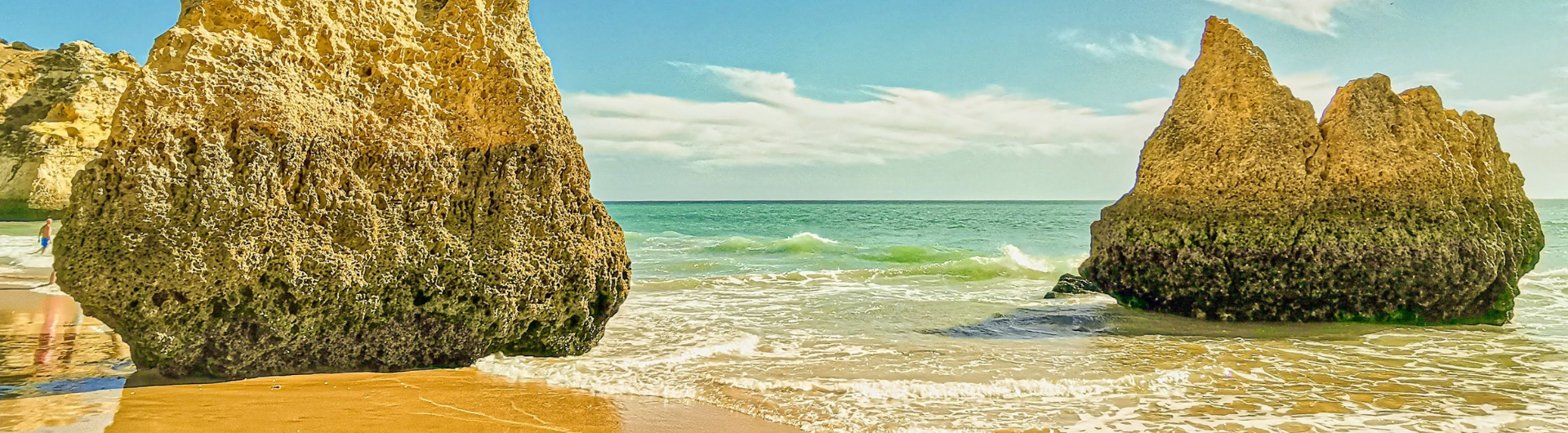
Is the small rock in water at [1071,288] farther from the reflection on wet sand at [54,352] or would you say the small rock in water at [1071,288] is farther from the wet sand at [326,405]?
the reflection on wet sand at [54,352]

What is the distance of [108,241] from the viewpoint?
400 cm

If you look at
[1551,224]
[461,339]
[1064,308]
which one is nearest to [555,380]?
[461,339]

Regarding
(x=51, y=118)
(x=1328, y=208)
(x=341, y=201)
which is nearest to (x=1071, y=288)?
(x=1328, y=208)

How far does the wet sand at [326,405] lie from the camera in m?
3.92

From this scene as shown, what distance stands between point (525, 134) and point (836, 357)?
9.16 feet

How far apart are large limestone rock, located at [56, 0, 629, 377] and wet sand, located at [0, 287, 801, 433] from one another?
0.78 ft

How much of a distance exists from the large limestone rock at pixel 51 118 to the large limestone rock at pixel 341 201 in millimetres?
23611

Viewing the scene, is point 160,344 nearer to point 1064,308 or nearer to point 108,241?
point 108,241

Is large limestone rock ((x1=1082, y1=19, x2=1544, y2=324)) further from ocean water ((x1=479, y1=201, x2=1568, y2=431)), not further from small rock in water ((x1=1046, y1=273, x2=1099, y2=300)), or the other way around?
small rock in water ((x1=1046, y1=273, x2=1099, y2=300))


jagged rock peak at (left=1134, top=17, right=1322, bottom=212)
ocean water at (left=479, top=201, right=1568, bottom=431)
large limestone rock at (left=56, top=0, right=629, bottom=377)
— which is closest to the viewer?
large limestone rock at (left=56, top=0, right=629, bottom=377)

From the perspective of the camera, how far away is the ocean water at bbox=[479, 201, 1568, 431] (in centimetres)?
453

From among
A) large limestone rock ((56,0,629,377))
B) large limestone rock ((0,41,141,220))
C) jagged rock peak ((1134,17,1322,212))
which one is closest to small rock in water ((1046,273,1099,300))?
jagged rock peak ((1134,17,1322,212))

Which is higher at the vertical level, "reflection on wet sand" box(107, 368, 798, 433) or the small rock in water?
the small rock in water

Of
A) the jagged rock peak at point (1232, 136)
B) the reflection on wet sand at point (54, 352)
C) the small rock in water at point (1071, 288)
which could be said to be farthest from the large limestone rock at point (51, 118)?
the jagged rock peak at point (1232, 136)
